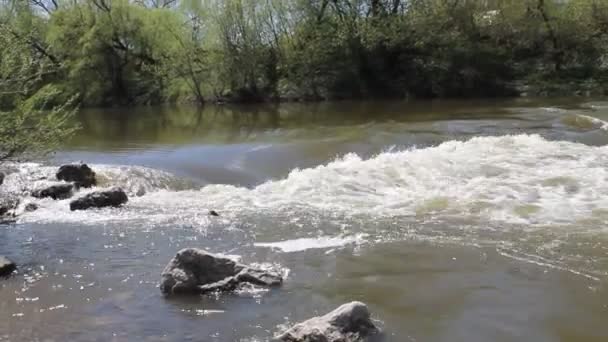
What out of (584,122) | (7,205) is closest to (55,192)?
(7,205)

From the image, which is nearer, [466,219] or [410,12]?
[466,219]

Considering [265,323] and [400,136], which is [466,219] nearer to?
[265,323]

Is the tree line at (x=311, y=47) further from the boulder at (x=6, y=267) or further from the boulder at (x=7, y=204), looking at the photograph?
the boulder at (x=6, y=267)

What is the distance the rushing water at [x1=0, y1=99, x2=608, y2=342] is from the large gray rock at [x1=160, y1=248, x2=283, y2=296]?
0.71ft

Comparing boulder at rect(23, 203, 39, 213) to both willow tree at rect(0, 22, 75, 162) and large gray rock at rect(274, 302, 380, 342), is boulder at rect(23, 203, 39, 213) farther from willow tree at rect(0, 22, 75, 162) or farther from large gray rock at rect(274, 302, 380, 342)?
large gray rock at rect(274, 302, 380, 342)

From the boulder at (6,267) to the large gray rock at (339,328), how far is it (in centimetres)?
462

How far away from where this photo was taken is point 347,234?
35.6 feet

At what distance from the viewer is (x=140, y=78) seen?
5044 cm

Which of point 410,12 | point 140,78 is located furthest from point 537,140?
point 140,78

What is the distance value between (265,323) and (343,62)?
3765 cm

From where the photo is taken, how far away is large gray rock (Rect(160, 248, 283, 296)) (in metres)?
8.15

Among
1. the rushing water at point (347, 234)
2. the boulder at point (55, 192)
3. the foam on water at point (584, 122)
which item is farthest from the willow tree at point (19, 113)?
the foam on water at point (584, 122)

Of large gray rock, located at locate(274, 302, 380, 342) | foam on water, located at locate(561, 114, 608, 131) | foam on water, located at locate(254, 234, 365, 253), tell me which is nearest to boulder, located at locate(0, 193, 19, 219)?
foam on water, located at locate(254, 234, 365, 253)

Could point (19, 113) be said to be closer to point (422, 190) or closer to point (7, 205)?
point (7, 205)
